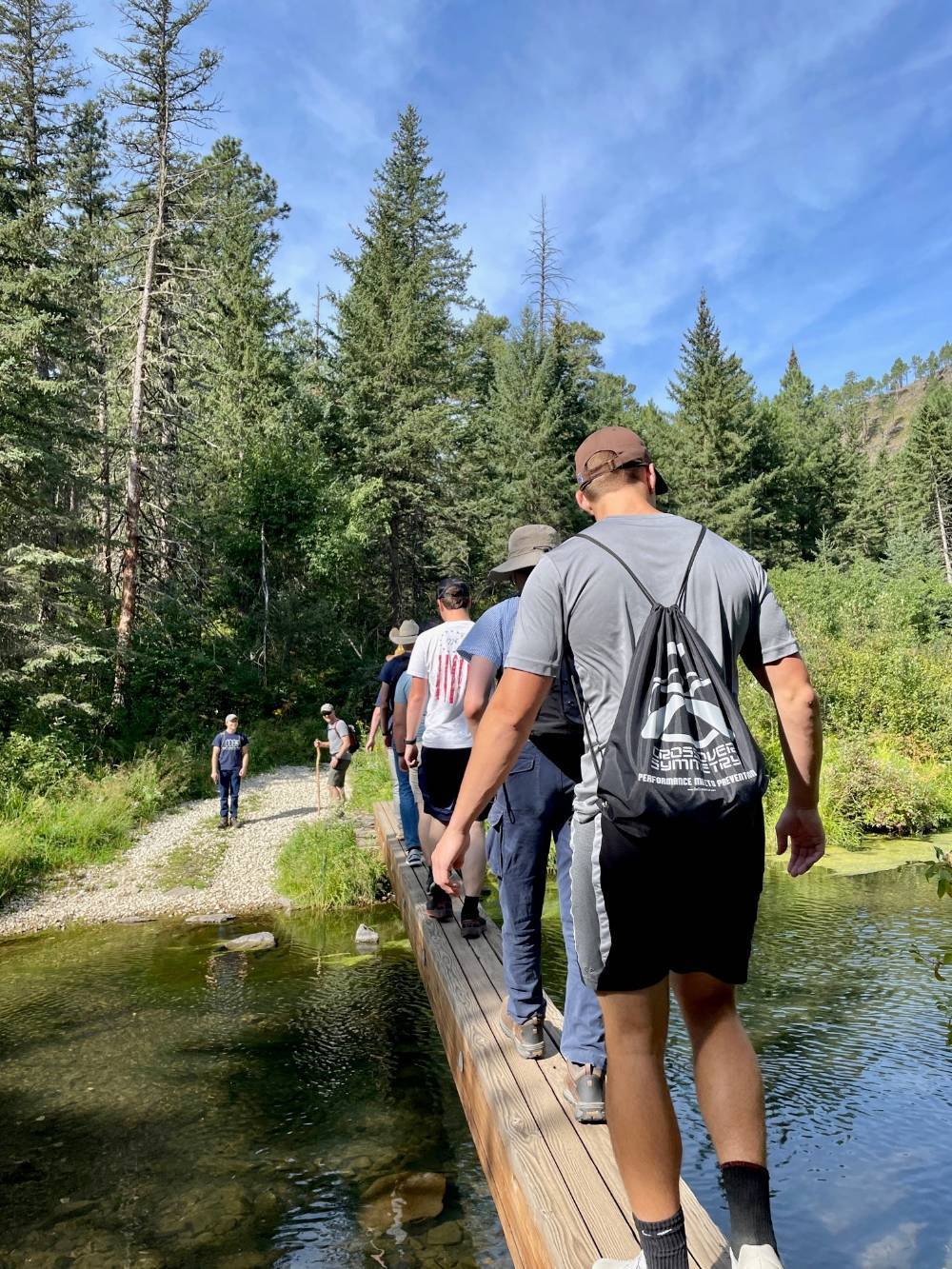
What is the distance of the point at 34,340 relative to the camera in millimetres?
13266

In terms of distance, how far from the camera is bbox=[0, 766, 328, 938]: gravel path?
34.1 feet

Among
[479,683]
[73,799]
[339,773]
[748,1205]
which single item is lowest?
[73,799]

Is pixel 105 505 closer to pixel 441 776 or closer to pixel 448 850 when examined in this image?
pixel 441 776

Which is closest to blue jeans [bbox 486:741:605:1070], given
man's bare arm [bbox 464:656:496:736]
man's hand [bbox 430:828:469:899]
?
man's bare arm [bbox 464:656:496:736]

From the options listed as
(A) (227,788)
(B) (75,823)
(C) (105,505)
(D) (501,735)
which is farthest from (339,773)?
(D) (501,735)

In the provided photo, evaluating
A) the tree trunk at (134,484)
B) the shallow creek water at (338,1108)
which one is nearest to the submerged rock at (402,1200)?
the shallow creek water at (338,1108)

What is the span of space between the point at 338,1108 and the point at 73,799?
977 cm

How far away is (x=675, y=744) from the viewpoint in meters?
1.77

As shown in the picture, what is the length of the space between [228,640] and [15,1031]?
1559cm

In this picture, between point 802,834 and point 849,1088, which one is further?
point 849,1088

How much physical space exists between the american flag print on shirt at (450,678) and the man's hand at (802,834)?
263cm

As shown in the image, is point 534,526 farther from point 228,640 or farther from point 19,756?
point 228,640

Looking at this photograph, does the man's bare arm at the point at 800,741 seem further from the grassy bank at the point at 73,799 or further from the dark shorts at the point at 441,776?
the grassy bank at the point at 73,799

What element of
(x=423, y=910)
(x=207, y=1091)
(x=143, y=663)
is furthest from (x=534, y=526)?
(x=143, y=663)
